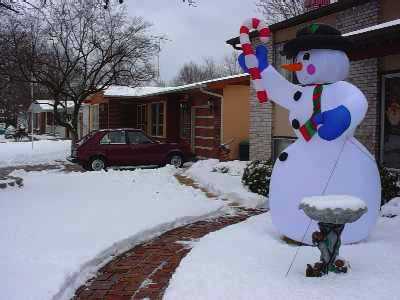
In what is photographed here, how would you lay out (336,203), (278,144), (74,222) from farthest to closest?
(278,144) → (74,222) → (336,203)

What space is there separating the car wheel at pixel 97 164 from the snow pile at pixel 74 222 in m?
3.30

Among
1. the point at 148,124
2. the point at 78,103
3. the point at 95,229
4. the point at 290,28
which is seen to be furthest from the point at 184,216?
the point at 148,124

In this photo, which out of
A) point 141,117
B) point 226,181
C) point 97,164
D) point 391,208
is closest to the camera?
point 391,208

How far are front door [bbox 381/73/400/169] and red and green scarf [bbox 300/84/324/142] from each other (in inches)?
158

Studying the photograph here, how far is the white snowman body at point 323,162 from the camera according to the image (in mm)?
5676

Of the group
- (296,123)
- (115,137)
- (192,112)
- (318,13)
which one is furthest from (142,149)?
(296,123)

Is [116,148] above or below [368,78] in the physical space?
below

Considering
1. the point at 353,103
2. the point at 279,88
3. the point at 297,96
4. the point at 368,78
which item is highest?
the point at 368,78

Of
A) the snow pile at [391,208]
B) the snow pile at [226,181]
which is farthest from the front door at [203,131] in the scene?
the snow pile at [391,208]

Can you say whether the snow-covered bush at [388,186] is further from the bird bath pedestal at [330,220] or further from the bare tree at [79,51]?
the bare tree at [79,51]

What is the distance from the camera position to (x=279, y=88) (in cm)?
618

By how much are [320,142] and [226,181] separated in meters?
6.26

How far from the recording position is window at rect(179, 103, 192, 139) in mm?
21281

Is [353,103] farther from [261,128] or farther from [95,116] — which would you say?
[95,116]
